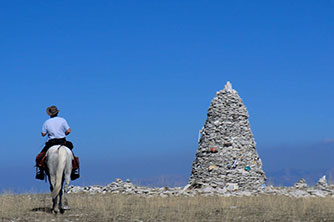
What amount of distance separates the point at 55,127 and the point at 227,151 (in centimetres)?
1065

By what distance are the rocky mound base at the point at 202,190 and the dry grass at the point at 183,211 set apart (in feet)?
8.17

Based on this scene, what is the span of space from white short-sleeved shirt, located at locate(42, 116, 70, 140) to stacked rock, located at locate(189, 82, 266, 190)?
9835 millimetres

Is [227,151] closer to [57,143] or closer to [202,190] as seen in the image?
[202,190]

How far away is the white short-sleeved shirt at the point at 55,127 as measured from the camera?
14438mm

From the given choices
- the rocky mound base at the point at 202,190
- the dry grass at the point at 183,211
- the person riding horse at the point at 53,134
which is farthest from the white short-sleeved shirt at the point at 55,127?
the rocky mound base at the point at 202,190

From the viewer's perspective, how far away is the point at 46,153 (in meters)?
14.4

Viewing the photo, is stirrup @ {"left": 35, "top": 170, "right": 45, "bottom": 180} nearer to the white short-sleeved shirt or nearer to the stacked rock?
the white short-sleeved shirt

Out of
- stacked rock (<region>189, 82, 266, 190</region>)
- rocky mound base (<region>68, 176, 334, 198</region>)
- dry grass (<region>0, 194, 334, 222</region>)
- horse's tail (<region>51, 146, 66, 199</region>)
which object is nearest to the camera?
horse's tail (<region>51, 146, 66, 199</region>)

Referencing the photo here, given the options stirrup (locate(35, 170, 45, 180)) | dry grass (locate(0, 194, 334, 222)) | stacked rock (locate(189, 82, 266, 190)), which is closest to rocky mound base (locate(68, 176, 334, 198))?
stacked rock (locate(189, 82, 266, 190))

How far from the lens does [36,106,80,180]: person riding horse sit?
47.4ft

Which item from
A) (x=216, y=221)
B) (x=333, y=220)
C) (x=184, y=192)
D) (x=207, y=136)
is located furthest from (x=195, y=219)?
(x=207, y=136)

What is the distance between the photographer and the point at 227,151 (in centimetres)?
2297

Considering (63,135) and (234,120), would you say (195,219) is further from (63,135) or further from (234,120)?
(234,120)

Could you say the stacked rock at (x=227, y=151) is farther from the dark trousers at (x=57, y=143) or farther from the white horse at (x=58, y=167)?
the white horse at (x=58, y=167)
